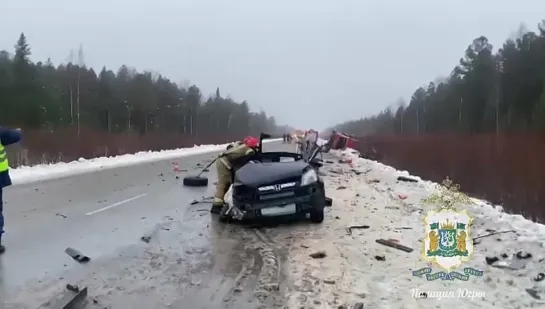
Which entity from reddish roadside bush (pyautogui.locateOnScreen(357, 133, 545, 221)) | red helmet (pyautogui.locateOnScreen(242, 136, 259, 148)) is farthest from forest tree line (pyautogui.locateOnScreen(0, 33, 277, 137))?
red helmet (pyautogui.locateOnScreen(242, 136, 259, 148))

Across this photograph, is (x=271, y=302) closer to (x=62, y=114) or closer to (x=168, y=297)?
(x=168, y=297)

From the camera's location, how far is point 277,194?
8.84 m

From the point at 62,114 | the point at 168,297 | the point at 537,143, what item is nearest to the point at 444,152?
the point at 537,143

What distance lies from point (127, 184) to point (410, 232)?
1034cm

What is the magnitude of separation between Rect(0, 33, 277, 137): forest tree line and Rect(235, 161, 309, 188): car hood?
93.8ft

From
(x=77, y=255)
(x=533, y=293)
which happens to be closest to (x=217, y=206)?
(x=77, y=255)

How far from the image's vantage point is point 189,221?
31.5 ft

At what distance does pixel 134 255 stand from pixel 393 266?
330 centimetres

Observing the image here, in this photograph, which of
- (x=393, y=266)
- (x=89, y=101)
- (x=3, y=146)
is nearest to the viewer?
(x=393, y=266)

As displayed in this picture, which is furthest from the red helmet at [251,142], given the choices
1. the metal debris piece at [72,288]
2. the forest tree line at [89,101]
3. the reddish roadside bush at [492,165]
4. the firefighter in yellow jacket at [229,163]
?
the forest tree line at [89,101]

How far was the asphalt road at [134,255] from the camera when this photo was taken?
17.0ft

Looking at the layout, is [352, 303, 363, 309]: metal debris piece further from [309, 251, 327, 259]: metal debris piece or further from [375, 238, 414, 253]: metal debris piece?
[375, 238, 414, 253]: metal debris piece

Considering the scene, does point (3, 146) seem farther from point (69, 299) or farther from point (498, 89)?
point (498, 89)

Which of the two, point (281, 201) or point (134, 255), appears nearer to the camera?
point (134, 255)
